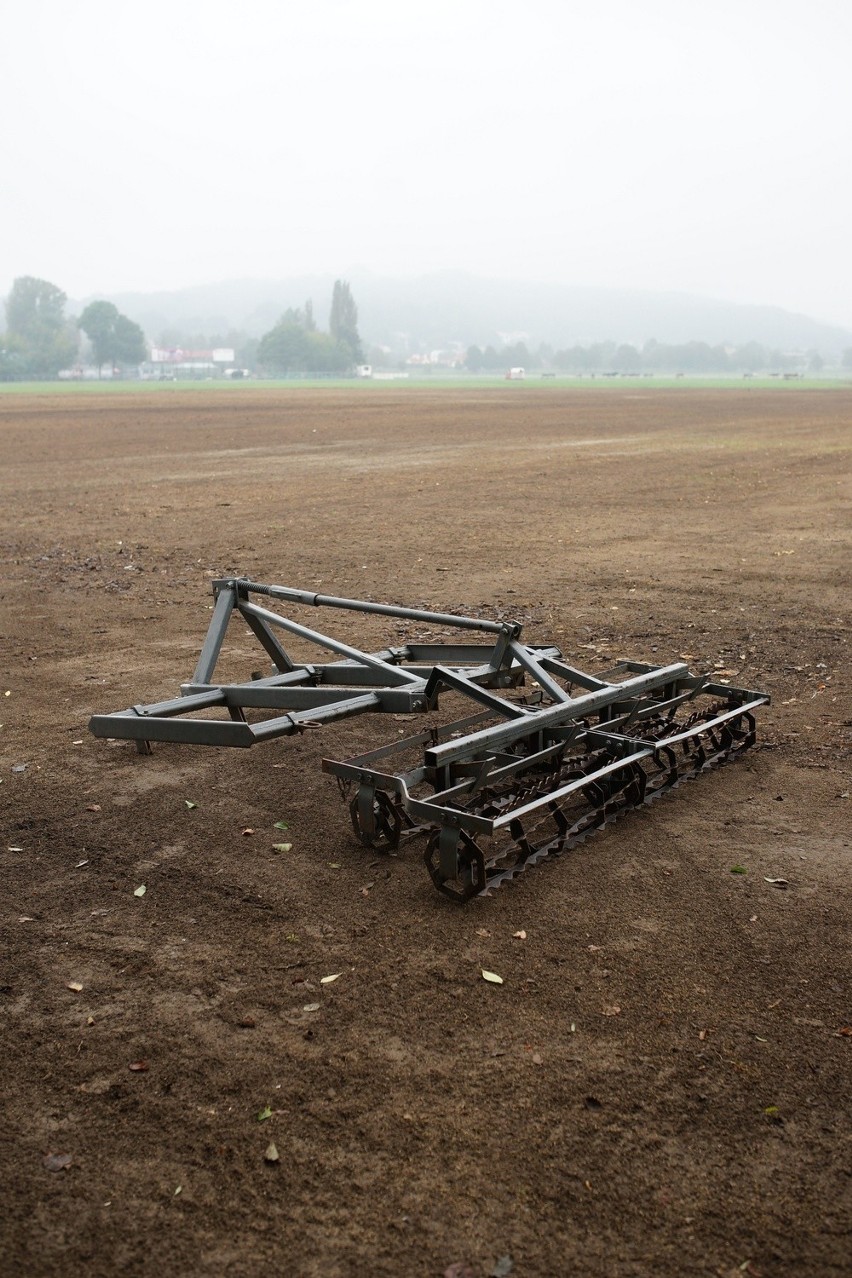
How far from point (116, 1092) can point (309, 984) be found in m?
0.90

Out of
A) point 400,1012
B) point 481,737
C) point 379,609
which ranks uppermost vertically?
point 379,609

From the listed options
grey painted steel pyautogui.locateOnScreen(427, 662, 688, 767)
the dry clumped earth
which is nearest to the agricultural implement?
grey painted steel pyautogui.locateOnScreen(427, 662, 688, 767)

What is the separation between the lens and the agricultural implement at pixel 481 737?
562 centimetres

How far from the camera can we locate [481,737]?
5.84m

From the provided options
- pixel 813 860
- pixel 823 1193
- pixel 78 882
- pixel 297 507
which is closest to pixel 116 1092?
pixel 78 882

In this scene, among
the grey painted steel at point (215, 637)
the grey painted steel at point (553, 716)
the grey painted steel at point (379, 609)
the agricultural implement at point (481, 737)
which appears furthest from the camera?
the grey painted steel at point (215, 637)

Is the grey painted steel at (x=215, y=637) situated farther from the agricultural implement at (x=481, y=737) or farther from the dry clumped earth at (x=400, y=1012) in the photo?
the dry clumped earth at (x=400, y=1012)

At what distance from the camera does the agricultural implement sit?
562 centimetres

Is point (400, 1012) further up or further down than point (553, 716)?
A: further down

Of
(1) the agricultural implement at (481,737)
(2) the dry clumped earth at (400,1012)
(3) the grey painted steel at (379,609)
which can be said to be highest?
(3) the grey painted steel at (379,609)

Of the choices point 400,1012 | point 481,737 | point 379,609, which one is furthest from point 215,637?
point 400,1012

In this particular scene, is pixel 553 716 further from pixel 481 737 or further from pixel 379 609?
pixel 379 609

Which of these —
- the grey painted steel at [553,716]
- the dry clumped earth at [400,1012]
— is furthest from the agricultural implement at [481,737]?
the dry clumped earth at [400,1012]

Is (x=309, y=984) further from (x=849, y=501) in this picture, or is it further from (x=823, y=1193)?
(x=849, y=501)
